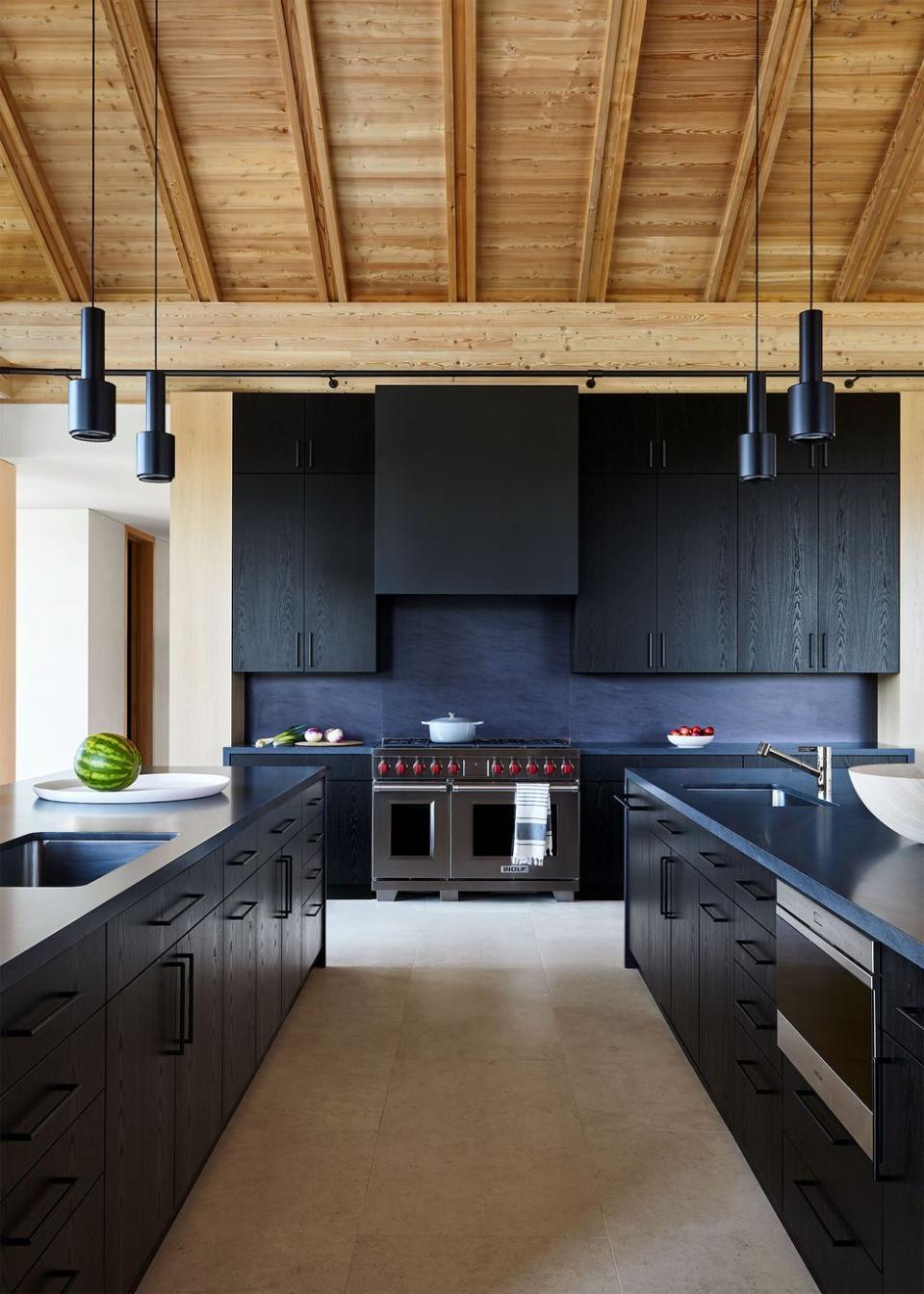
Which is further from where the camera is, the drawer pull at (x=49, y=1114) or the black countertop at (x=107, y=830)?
the black countertop at (x=107, y=830)

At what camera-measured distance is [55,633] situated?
344 inches

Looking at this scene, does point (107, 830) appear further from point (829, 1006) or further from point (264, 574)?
point (264, 574)

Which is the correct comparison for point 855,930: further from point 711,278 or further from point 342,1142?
point 711,278

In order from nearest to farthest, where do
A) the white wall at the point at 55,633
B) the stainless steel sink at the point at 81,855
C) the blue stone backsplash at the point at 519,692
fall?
the stainless steel sink at the point at 81,855 < the blue stone backsplash at the point at 519,692 < the white wall at the point at 55,633

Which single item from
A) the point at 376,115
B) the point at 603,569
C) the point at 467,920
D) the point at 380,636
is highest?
the point at 376,115

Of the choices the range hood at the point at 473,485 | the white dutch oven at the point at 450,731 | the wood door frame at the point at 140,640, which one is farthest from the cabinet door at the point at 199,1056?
the wood door frame at the point at 140,640

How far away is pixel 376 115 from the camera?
17.1 feet

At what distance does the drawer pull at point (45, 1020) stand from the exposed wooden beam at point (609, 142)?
4.98 meters

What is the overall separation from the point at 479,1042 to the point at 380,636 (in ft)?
10.6

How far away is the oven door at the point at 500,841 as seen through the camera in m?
5.63

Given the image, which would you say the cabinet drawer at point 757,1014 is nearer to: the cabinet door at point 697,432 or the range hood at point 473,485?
the range hood at point 473,485

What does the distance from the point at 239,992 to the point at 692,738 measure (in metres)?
3.76

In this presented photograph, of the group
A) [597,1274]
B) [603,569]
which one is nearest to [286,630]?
[603,569]

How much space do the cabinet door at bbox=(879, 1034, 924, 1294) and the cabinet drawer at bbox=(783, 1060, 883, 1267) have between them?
0.16 feet
